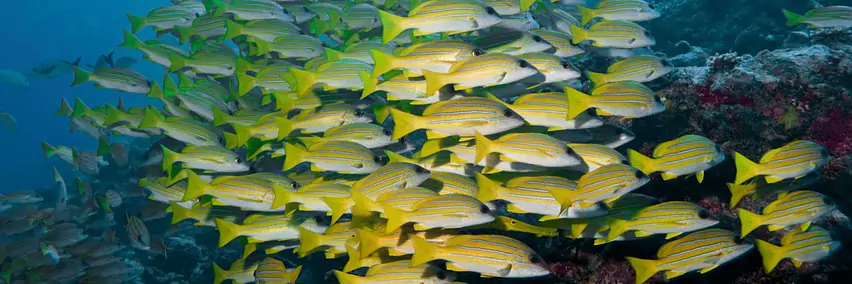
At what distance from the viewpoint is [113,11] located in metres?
111

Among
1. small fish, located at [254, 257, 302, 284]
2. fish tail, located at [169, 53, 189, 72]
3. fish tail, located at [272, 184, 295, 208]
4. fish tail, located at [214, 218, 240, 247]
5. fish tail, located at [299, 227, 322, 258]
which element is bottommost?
small fish, located at [254, 257, 302, 284]

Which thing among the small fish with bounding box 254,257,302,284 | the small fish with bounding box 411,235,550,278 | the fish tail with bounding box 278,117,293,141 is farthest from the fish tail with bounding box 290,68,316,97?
the small fish with bounding box 411,235,550,278

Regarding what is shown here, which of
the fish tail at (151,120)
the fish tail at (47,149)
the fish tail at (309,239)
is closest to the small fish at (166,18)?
the fish tail at (151,120)

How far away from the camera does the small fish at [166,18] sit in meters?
7.55

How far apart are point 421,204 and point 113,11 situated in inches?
5277

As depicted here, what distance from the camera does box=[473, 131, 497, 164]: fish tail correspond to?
148 inches

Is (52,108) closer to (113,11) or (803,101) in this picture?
(113,11)

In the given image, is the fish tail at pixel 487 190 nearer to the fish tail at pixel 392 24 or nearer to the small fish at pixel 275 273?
the fish tail at pixel 392 24

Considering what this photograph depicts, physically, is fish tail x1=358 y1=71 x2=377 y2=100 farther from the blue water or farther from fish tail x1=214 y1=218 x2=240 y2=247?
the blue water

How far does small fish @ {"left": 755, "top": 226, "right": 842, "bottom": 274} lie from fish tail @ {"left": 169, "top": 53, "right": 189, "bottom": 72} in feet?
24.2

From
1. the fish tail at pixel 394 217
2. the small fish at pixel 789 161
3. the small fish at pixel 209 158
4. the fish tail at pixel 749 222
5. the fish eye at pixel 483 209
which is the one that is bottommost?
the small fish at pixel 209 158

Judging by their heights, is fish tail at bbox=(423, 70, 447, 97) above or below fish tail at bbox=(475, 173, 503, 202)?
above

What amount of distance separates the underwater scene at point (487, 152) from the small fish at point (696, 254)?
Answer: 0.05 ft

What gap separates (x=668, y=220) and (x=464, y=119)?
1.82 metres
